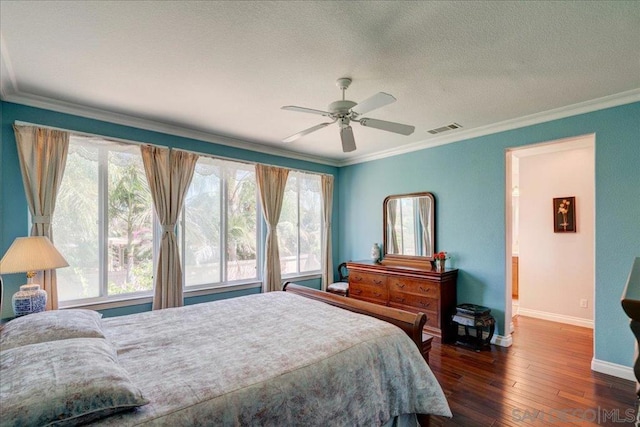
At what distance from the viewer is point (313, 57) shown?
2.23 m

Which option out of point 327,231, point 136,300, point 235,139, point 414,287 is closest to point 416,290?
point 414,287

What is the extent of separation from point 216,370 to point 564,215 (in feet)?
17.1

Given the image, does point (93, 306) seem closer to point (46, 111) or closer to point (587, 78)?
point (46, 111)

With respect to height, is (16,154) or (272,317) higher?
(16,154)

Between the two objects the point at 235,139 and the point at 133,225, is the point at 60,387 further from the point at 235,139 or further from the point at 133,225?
the point at 235,139

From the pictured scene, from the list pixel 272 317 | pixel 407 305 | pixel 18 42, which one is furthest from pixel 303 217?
pixel 18 42

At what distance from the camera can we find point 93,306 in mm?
3244

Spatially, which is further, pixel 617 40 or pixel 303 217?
pixel 303 217

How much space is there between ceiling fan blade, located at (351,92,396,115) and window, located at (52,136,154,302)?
9.19ft

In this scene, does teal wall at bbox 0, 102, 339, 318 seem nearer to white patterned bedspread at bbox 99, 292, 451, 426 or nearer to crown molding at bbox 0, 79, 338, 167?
crown molding at bbox 0, 79, 338, 167

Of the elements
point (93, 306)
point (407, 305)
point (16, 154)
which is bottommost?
point (407, 305)

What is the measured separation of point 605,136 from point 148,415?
14.1 ft

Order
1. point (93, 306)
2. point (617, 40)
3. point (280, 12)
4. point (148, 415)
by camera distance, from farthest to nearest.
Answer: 1. point (93, 306)
2. point (617, 40)
3. point (280, 12)
4. point (148, 415)

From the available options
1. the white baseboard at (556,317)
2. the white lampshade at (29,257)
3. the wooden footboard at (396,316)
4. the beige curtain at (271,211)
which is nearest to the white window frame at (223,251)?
the beige curtain at (271,211)
